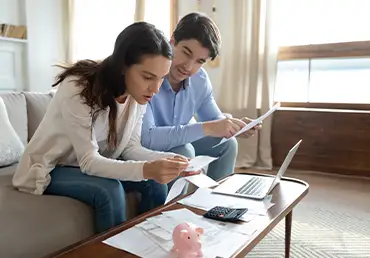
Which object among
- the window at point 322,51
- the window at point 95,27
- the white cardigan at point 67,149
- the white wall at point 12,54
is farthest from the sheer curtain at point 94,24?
the white cardigan at point 67,149

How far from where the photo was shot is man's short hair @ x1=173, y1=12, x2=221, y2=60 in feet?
4.45

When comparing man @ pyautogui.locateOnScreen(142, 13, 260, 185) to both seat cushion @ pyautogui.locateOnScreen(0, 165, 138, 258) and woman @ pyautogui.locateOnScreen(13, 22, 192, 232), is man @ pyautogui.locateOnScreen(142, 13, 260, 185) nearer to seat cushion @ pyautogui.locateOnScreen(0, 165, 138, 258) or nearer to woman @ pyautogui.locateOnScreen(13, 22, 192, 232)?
woman @ pyautogui.locateOnScreen(13, 22, 192, 232)

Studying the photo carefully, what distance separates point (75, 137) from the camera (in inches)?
41.1

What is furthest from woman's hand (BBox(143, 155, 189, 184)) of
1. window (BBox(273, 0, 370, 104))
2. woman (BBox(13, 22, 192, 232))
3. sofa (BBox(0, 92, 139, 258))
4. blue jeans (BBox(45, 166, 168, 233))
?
window (BBox(273, 0, 370, 104))

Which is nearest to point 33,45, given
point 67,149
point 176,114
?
point 176,114

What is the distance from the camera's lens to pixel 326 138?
2.67m

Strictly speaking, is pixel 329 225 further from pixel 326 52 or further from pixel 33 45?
pixel 33 45


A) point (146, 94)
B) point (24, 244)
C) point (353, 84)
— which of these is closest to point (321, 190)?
point (353, 84)

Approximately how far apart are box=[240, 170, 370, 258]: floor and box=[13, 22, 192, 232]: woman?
0.70 metres

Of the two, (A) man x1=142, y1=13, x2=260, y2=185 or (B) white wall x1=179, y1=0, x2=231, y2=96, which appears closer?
(A) man x1=142, y1=13, x2=260, y2=185

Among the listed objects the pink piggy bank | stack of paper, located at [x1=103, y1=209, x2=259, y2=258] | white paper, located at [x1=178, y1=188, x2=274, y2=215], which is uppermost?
the pink piggy bank

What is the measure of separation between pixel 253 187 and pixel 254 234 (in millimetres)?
Answer: 399

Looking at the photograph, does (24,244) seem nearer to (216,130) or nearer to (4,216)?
(4,216)

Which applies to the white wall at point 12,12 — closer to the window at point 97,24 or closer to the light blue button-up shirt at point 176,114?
the window at point 97,24
